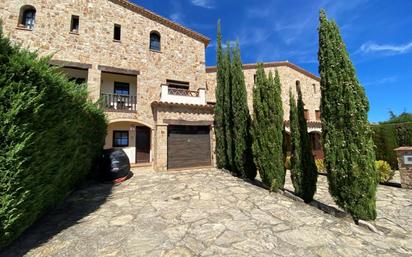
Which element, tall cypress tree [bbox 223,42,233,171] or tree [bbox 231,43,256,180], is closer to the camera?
tree [bbox 231,43,256,180]

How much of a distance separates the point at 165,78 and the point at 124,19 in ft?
15.6

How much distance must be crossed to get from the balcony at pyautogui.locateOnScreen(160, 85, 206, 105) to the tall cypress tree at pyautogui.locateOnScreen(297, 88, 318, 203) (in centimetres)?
722

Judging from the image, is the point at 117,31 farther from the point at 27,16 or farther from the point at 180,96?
the point at 180,96

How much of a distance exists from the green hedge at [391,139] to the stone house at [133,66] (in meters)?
10.1

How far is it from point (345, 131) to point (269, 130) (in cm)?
232

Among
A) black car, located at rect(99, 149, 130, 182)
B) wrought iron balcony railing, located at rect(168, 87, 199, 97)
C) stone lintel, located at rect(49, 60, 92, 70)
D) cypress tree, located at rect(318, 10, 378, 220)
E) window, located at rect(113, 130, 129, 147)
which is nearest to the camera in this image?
cypress tree, located at rect(318, 10, 378, 220)

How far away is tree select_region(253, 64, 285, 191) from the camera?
6.22m

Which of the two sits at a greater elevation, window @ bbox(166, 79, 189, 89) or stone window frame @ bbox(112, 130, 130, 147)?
window @ bbox(166, 79, 189, 89)

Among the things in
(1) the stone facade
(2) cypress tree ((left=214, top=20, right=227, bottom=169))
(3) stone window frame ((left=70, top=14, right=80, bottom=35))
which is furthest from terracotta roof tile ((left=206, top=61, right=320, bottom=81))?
(3) stone window frame ((left=70, top=14, right=80, bottom=35))

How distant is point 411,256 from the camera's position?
9.57 ft

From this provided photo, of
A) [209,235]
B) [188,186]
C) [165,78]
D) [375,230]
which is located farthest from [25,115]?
[165,78]

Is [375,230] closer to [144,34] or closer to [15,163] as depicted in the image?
[15,163]

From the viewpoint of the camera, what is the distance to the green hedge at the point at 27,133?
2.59m

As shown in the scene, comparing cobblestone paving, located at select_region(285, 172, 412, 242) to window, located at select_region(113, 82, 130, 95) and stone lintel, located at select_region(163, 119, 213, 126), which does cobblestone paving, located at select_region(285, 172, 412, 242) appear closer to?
stone lintel, located at select_region(163, 119, 213, 126)
